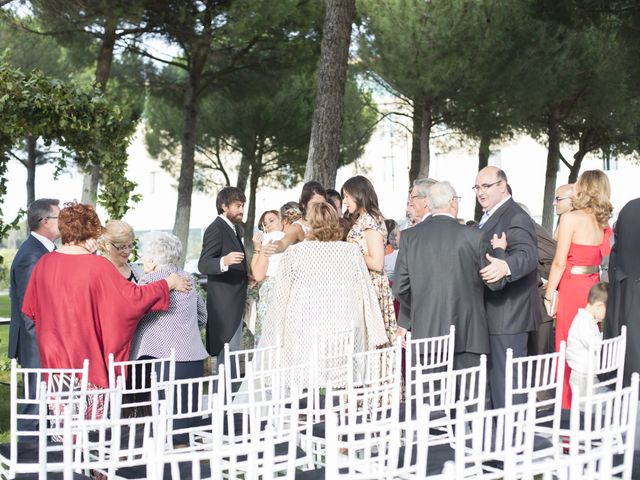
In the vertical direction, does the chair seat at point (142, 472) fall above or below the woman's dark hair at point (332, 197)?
below

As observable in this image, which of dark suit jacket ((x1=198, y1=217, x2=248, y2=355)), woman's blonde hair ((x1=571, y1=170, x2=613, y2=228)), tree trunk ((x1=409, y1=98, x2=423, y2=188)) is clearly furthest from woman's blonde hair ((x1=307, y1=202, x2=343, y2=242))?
tree trunk ((x1=409, y1=98, x2=423, y2=188))

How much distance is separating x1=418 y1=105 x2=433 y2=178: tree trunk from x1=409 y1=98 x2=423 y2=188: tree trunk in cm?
21

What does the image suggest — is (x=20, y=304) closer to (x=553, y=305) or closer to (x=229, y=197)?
(x=229, y=197)

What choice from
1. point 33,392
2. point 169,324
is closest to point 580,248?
point 169,324

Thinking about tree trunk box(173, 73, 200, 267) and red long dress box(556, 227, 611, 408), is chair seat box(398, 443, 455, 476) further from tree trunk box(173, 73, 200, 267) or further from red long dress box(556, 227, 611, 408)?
tree trunk box(173, 73, 200, 267)

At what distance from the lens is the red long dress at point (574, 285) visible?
6031mm

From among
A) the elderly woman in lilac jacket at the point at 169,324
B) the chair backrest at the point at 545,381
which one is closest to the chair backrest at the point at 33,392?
the elderly woman in lilac jacket at the point at 169,324

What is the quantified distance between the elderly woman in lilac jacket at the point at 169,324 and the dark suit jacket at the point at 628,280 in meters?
2.35

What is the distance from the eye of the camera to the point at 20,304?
5652 millimetres

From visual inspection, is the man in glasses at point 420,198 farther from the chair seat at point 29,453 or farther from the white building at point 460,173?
the white building at point 460,173

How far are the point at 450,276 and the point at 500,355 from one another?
0.57 m

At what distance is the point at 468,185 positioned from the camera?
35000mm

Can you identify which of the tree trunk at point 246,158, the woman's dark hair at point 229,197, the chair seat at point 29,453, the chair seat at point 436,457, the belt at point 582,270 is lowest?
the chair seat at point 29,453

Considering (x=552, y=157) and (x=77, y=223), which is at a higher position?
(x=552, y=157)
